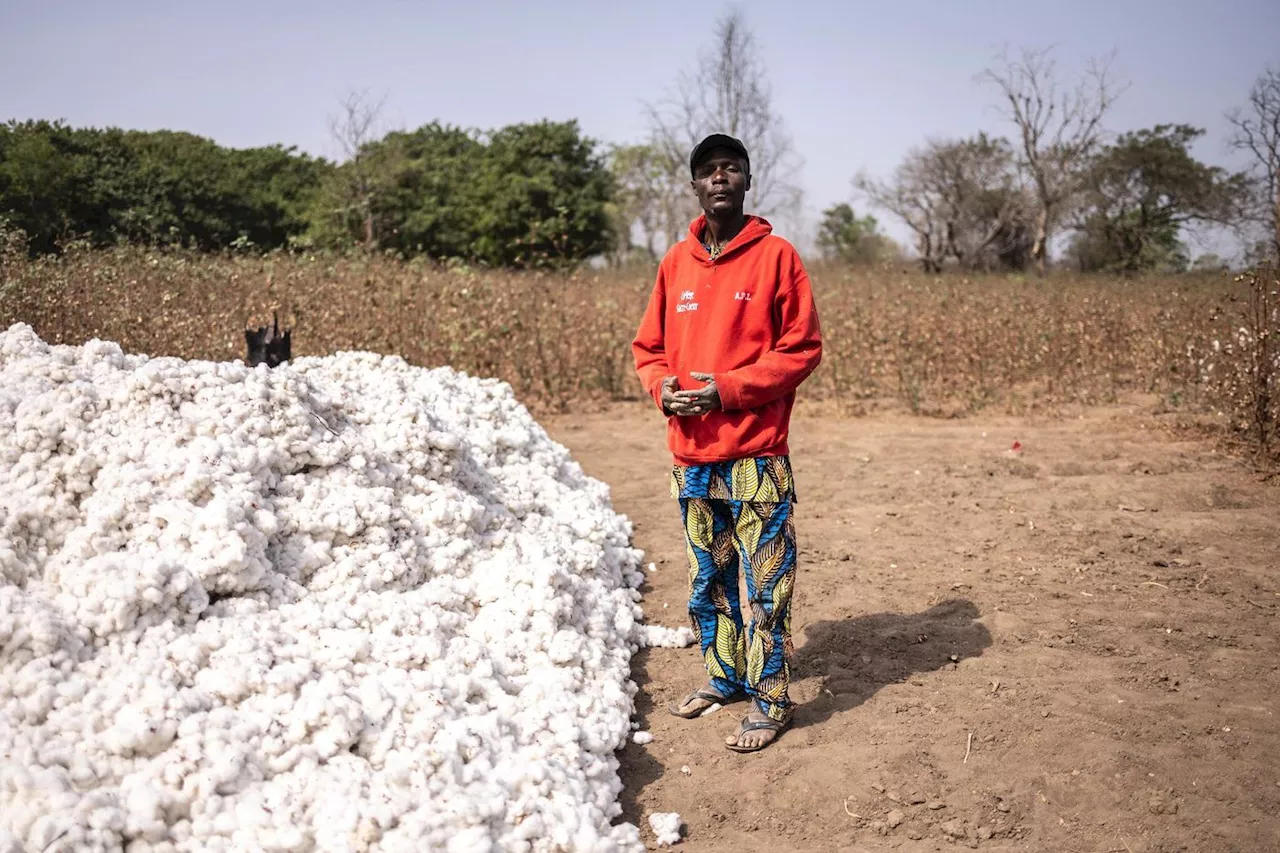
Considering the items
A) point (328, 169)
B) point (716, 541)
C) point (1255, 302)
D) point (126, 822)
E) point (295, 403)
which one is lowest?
point (126, 822)

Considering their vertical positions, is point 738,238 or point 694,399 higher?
point 738,238

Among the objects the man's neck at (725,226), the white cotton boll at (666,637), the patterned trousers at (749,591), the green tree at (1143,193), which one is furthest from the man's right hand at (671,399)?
the green tree at (1143,193)

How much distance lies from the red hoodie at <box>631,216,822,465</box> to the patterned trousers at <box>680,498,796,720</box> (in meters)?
0.19

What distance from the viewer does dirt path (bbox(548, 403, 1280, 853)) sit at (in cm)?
230

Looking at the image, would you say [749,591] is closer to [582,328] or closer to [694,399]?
[694,399]

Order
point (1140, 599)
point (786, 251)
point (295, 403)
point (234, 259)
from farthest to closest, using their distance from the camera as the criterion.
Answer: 1. point (234, 259)
2. point (1140, 599)
3. point (295, 403)
4. point (786, 251)

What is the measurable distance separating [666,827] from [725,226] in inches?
60.8

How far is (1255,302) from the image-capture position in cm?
516

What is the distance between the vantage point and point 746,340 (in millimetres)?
2506

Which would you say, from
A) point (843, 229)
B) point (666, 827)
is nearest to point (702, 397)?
point (666, 827)

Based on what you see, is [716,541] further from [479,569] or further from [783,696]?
[479,569]

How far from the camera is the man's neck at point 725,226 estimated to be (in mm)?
2518

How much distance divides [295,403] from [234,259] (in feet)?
21.0

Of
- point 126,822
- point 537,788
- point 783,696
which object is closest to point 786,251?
point 783,696
